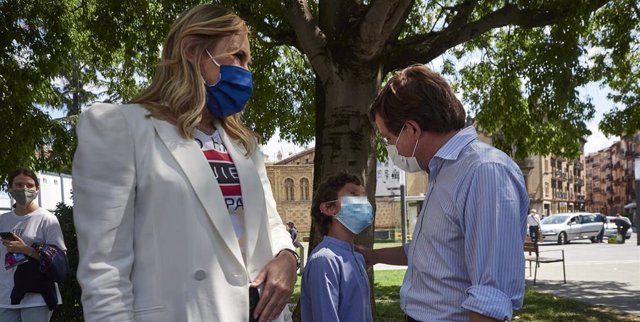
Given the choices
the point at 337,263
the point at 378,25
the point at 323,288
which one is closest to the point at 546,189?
the point at 378,25

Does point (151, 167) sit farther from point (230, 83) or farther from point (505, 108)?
point (505, 108)

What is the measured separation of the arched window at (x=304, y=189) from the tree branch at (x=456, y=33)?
2938 inches

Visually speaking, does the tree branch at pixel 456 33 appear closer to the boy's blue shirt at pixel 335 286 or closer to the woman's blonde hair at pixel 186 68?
the boy's blue shirt at pixel 335 286

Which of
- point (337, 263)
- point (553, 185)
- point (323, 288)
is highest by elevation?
point (553, 185)

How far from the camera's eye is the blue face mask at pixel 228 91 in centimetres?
245

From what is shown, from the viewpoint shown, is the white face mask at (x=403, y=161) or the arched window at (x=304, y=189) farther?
the arched window at (x=304, y=189)

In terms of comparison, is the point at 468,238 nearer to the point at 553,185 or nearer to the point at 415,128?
the point at 415,128

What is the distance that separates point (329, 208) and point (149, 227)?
7.69ft

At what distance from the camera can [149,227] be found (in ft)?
7.00

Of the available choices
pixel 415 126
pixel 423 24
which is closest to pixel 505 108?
pixel 423 24

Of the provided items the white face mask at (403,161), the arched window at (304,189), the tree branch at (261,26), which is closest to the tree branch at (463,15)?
the tree branch at (261,26)

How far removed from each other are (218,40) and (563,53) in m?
8.42

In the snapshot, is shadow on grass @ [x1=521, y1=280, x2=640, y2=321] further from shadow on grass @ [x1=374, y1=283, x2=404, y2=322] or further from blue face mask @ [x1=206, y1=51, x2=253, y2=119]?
blue face mask @ [x1=206, y1=51, x2=253, y2=119]

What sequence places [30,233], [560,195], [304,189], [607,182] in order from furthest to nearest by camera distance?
[607,182] → [560,195] → [304,189] → [30,233]
